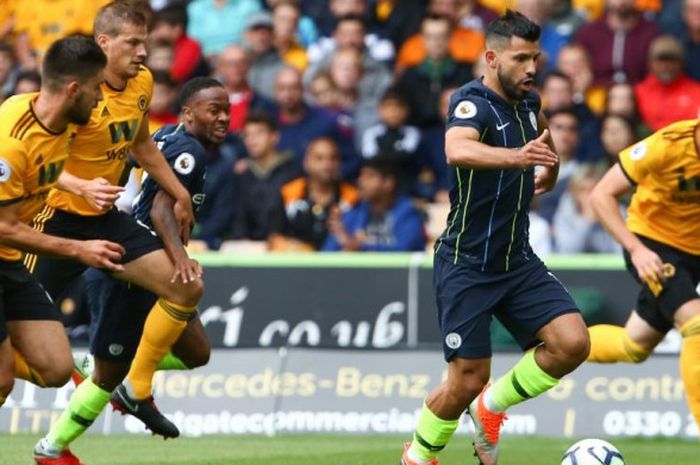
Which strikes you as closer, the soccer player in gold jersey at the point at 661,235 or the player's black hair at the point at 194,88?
the player's black hair at the point at 194,88

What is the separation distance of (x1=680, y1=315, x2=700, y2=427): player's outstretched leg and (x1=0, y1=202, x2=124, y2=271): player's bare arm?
4.02 metres

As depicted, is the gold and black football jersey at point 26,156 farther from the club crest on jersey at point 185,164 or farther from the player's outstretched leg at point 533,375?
the player's outstretched leg at point 533,375

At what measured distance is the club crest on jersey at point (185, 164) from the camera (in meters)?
10.4

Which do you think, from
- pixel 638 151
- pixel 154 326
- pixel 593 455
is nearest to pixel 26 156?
pixel 154 326

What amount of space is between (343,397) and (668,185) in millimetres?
4101

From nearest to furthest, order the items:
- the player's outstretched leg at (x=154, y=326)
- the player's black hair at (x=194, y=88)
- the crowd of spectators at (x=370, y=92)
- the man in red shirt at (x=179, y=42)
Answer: the player's outstretched leg at (x=154, y=326), the player's black hair at (x=194, y=88), the crowd of spectators at (x=370, y=92), the man in red shirt at (x=179, y=42)

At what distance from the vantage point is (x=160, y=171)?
1006 centimetres

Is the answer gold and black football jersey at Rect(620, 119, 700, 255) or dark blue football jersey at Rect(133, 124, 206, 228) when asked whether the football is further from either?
dark blue football jersey at Rect(133, 124, 206, 228)

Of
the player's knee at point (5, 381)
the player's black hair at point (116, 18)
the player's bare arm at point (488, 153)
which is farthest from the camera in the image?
the player's black hair at point (116, 18)

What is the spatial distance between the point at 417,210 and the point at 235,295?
6.86 ft

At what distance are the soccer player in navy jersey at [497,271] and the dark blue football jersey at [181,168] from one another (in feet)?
6.11

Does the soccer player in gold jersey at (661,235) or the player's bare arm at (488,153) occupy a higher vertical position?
the player's bare arm at (488,153)

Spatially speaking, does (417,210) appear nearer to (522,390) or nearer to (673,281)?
(673,281)

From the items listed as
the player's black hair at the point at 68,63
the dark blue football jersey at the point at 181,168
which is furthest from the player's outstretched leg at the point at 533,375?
the player's black hair at the point at 68,63
